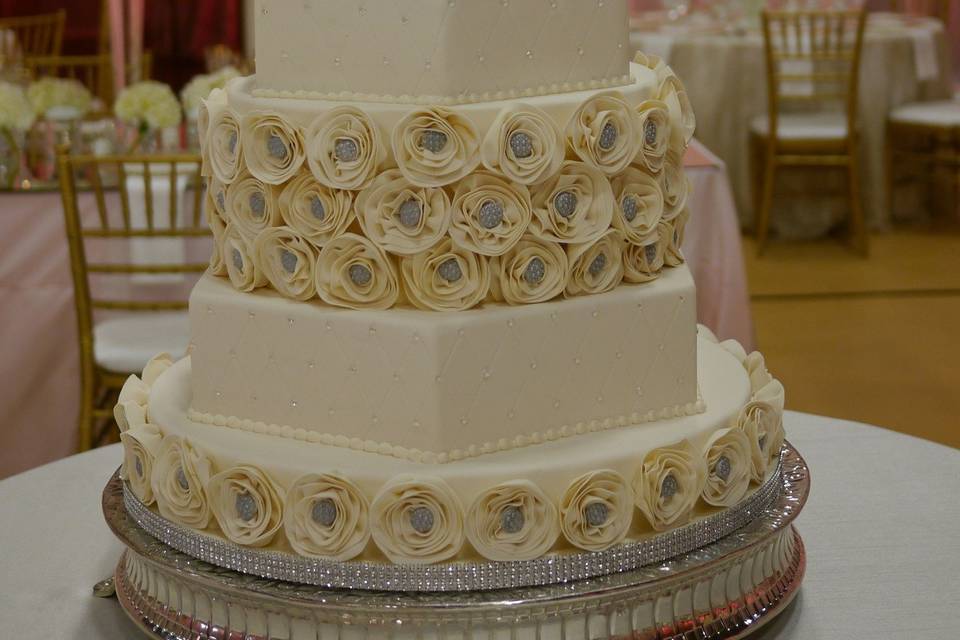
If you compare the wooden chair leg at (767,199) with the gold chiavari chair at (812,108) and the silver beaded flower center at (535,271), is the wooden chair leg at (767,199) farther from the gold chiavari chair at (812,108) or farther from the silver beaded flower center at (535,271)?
the silver beaded flower center at (535,271)

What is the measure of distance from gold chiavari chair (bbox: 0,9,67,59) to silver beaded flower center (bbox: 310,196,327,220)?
423cm

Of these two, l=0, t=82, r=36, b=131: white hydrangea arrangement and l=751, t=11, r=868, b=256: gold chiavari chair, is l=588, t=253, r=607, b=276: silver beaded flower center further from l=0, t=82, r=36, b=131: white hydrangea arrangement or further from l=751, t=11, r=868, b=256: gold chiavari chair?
l=751, t=11, r=868, b=256: gold chiavari chair

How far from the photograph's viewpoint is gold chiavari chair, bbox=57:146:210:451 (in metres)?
3.68

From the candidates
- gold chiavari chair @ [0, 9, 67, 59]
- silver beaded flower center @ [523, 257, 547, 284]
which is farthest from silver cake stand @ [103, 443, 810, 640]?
gold chiavari chair @ [0, 9, 67, 59]

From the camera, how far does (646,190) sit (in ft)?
5.84

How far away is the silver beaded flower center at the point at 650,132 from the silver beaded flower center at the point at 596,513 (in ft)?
1.54

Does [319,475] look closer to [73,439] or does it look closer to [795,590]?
[795,590]

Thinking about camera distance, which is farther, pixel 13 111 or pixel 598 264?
pixel 13 111

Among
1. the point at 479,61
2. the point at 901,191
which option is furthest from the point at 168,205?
the point at 901,191

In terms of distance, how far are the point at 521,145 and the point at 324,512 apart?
0.48 metres

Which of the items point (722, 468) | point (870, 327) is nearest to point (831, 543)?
point (722, 468)

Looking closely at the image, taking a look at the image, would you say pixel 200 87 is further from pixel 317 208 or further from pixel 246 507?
pixel 246 507

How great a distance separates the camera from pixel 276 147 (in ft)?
5.60

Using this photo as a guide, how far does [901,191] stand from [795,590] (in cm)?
634
